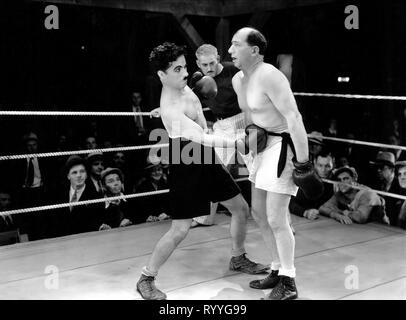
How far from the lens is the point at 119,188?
4.00m

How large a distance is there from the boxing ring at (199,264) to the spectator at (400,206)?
74 cm

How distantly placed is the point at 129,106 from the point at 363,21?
306 centimetres

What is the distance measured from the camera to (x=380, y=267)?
2.59m

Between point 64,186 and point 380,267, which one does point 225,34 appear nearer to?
point 64,186

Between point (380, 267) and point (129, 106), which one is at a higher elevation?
point (129, 106)

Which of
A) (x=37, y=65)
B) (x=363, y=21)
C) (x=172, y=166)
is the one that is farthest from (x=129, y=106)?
(x=172, y=166)

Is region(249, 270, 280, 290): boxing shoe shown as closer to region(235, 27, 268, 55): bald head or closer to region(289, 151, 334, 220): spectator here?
region(235, 27, 268, 55): bald head

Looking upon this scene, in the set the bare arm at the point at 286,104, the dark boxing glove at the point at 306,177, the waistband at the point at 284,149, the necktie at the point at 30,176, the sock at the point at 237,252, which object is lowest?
the sock at the point at 237,252

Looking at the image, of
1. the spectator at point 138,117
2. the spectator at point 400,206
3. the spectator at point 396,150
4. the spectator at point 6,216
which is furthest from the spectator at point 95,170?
the spectator at point 396,150

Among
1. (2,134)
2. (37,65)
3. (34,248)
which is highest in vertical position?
(37,65)

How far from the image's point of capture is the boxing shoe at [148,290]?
7.06ft

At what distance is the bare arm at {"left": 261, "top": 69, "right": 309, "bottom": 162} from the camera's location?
202cm

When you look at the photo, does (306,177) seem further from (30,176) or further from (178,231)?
(30,176)

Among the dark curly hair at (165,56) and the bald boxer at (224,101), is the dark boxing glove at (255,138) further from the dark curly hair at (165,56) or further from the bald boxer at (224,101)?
the bald boxer at (224,101)
